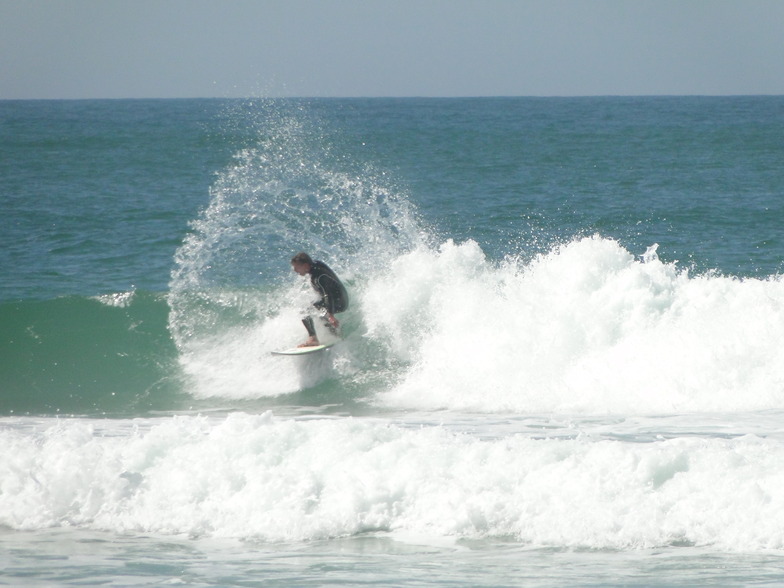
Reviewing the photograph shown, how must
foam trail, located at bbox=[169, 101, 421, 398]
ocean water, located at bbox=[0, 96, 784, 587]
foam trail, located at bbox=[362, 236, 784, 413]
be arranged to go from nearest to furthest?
1. ocean water, located at bbox=[0, 96, 784, 587]
2. foam trail, located at bbox=[362, 236, 784, 413]
3. foam trail, located at bbox=[169, 101, 421, 398]

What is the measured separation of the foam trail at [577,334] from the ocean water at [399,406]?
33 millimetres

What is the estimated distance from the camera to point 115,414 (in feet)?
35.2

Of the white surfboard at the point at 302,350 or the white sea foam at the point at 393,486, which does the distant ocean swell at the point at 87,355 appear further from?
the white sea foam at the point at 393,486

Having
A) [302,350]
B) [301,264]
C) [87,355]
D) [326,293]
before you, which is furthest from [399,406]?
[87,355]

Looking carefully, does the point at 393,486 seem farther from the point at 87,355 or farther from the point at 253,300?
the point at 87,355

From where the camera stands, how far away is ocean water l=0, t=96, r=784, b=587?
6.55 metres

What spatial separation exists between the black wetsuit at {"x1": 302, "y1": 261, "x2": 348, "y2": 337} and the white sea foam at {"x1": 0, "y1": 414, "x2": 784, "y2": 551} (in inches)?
126

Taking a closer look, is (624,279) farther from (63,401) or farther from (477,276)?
(63,401)

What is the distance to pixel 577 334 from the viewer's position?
1106 cm

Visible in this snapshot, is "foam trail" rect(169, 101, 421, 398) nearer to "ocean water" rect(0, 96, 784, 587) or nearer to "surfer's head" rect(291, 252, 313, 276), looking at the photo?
"ocean water" rect(0, 96, 784, 587)

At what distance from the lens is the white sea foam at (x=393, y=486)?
6699mm

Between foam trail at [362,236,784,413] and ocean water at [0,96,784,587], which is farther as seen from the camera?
foam trail at [362,236,784,413]

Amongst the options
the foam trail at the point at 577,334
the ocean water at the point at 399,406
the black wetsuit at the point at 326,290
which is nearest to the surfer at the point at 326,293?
the black wetsuit at the point at 326,290

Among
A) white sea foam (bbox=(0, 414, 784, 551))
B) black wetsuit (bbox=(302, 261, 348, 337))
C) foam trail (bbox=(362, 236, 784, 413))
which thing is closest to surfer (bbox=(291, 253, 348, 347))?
black wetsuit (bbox=(302, 261, 348, 337))
